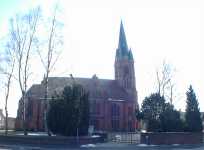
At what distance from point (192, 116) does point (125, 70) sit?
148 feet

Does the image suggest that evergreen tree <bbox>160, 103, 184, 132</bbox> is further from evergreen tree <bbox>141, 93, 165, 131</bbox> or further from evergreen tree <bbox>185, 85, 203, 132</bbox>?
evergreen tree <bbox>185, 85, 203, 132</bbox>

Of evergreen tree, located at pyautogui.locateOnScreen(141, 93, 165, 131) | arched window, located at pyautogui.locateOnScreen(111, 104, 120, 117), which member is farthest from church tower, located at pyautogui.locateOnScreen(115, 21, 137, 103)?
evergreen tree, located at pyautogui.locateOnScreen(141, 93, 165, 131)

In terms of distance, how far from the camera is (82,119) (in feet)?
119

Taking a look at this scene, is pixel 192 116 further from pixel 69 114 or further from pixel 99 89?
pixel 99 89

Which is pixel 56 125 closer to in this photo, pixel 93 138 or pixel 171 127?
pixel 93 138

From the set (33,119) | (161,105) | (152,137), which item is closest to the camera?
(152,137)

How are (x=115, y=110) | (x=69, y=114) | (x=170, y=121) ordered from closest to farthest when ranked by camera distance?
(x=69, y=114) < (x=170, y=121) < (x=115, y=110)

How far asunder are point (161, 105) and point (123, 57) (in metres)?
45.0

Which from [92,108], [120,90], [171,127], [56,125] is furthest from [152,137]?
[120,90]

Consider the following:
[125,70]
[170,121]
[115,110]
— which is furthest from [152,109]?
[125,70]

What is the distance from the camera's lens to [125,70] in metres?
82.8

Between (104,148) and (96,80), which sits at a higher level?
(96,80)

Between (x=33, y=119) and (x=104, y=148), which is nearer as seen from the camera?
(x=104, y=148)

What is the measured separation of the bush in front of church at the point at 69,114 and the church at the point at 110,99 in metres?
27.3
